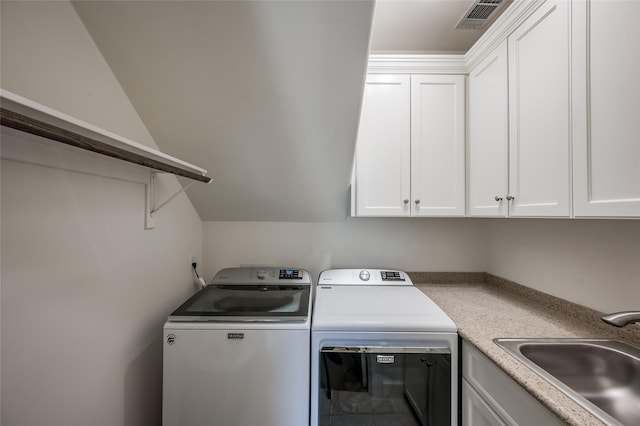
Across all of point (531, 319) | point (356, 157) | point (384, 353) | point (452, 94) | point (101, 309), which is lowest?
point (384, 353)

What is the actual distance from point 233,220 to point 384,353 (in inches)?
55.4

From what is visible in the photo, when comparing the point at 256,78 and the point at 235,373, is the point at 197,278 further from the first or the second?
the point at 256,78

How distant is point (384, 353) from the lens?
1.18m

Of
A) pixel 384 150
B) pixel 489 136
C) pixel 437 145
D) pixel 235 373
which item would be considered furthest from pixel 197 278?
pixel 489 136

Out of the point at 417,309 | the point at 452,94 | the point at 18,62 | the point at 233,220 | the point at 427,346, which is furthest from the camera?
the point at 233,220

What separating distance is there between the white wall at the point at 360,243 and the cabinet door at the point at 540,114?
76cm

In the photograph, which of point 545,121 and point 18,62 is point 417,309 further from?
point 18,62

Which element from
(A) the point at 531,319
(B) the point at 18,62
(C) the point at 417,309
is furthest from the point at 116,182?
(A) the point at 531,319

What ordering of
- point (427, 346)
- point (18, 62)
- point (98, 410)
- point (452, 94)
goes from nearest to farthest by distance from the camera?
point (18, 62) < point (98, 410) < point (427, 346) < point (452, 94)

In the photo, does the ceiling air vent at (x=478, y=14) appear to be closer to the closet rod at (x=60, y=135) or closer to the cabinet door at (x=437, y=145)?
the cabinet door at (x=437, y=145)

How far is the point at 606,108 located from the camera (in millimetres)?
858

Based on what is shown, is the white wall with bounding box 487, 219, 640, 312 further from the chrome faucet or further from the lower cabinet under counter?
the lower cabinet under counter

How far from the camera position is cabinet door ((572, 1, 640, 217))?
79 cm

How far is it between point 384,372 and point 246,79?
1466 mm
